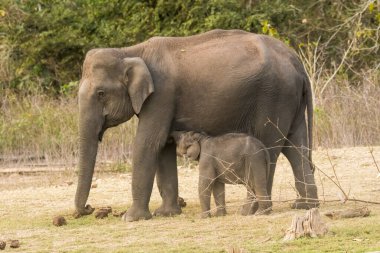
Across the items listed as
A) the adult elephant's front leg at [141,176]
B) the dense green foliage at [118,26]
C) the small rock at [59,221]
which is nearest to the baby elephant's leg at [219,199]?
the adult elephant's front leg at [141,176]

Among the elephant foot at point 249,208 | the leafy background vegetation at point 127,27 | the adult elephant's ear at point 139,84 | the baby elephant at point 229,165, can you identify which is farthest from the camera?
the leafy background vegetation at point 127,27

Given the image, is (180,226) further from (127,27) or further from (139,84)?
(127,27)

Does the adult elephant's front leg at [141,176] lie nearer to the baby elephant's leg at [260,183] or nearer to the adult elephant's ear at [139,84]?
the adult elephant's ear at [139,84]

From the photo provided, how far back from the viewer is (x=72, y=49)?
24.5m

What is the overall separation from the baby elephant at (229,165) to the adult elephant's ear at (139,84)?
22.9 inches

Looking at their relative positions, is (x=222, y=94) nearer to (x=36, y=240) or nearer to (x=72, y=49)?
(x=36, y=240)

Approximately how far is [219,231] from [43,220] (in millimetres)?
2349

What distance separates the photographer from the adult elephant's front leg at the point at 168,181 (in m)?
11.1

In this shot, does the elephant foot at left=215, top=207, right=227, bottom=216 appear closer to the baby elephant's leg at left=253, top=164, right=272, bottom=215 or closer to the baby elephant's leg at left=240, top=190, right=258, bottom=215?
the baby elephant's leg at left=240, top=190, right=258, bottom=215

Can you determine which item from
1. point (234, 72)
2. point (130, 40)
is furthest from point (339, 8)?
point (234, 72)

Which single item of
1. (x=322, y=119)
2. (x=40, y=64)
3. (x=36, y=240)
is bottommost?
(x=36, y=240)

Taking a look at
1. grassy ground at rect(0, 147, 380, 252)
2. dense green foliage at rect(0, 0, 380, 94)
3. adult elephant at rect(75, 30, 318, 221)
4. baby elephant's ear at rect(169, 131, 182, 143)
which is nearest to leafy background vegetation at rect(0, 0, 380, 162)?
dense green foliage at rect(0, 0, 380, 94)

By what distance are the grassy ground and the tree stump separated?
0.10m

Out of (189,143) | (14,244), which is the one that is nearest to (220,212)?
(189,143)
